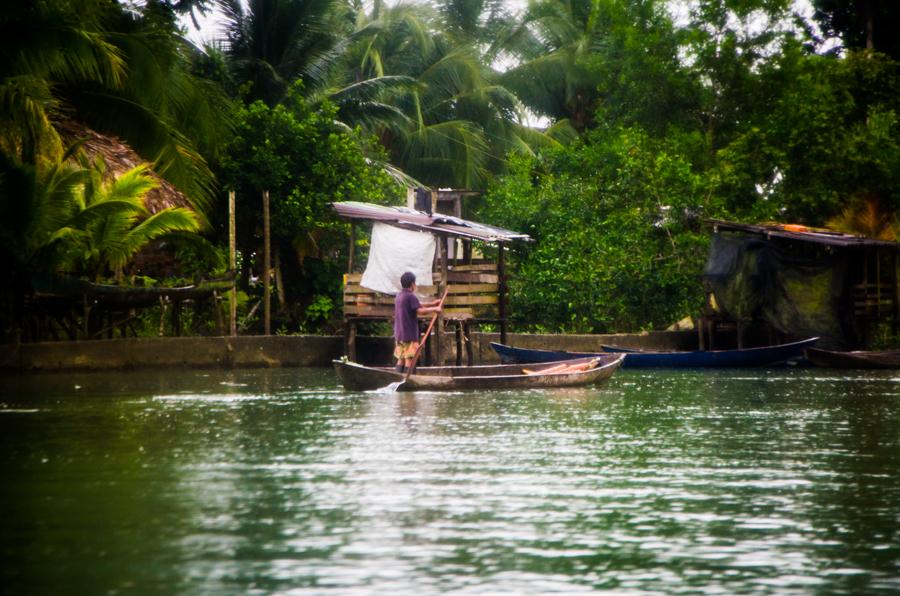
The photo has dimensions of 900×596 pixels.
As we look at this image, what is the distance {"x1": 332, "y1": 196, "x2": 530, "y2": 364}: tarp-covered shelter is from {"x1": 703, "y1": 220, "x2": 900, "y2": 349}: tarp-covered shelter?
5.05 meters

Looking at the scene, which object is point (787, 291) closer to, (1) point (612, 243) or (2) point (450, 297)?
(1) point (612, 243)

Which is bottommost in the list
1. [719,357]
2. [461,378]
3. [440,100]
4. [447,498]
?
[447,498]

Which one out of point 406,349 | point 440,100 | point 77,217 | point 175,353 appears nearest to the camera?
point 406,349

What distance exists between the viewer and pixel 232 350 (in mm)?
23078

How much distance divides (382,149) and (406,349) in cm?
1535

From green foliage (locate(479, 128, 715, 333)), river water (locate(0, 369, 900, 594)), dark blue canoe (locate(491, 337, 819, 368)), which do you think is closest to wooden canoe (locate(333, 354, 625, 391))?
river water (locate(0, 369, 900, 594))

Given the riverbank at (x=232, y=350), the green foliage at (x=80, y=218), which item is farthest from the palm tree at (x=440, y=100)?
the green foliage at (x=80, y=218)

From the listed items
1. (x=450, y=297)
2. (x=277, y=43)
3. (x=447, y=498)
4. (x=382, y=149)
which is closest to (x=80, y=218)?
(x=450, y=297)

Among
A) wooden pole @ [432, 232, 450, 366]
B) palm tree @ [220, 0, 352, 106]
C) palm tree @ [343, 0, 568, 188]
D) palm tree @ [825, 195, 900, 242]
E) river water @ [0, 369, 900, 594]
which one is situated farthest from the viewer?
palm tree @ [343, 0, 568, 188]

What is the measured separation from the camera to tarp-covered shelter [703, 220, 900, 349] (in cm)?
2559

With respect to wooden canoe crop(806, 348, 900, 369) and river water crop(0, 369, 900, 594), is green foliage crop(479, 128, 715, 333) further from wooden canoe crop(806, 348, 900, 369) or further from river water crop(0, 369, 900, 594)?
river water crop(0, 369, 900, 594)

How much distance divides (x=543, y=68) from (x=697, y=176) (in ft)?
43.3

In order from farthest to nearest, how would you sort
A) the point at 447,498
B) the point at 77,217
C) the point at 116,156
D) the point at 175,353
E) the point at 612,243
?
the point at 612,243, the point at 116,156, the point at 175,353, the point at 77,217, the point at 447,498

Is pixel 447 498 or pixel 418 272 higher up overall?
pixel 418 272
